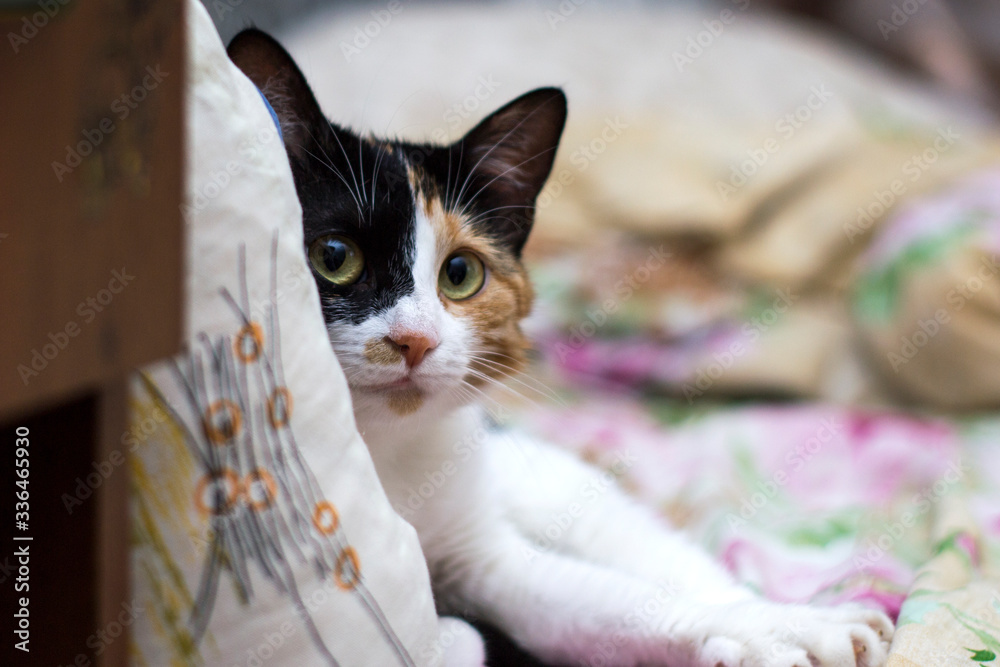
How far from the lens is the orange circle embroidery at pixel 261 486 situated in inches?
22.3

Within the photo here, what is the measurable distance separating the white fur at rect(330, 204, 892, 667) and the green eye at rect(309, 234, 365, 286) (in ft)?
0.20

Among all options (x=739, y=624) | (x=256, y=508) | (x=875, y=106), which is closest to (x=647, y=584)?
(x=739, y=624)

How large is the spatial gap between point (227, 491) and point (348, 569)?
0.12 metres

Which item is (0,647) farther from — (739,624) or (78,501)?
(739,624)

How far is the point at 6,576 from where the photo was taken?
20.7 inches

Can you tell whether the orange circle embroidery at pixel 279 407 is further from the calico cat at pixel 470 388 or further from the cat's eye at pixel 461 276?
the cat's eye at pixel 461 276

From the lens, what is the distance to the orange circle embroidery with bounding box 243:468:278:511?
1.86 ft
